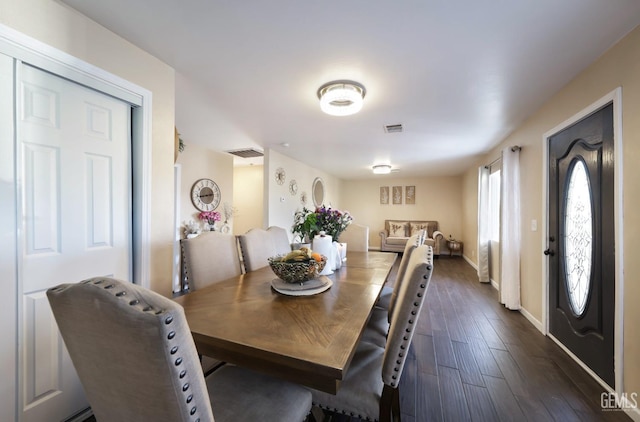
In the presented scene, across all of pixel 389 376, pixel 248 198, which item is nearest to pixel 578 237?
pixel 389 376

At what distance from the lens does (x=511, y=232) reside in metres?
3.06

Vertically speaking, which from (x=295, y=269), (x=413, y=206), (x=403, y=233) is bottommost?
(x=403, y=233)

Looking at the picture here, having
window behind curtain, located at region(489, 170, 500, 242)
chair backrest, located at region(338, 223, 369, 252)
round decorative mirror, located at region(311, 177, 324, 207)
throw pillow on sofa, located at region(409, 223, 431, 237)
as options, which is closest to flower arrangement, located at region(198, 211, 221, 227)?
chair backrest, located at region(338, 223, 369, 252)

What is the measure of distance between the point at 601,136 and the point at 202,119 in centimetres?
360

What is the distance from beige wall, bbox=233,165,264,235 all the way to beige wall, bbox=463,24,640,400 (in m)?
5.32

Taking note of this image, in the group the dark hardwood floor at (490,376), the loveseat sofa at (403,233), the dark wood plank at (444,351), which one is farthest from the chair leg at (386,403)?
the loveseat sofa at (403,233)

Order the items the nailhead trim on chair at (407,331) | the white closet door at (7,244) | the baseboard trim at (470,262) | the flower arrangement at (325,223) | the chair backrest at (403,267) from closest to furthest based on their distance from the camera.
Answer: the nailhead trim on chair at (407,331) < the white closet door at (7,244) < the chair backrest at (403,267) < the flower arrangement at (325,223) < the baseboard trim at (470,262)

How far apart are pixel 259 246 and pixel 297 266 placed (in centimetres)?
90

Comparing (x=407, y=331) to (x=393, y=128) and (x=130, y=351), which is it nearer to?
(x=130, y=351)

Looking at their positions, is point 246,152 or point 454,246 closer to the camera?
point 246,152

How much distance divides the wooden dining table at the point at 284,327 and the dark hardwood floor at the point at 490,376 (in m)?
0.71

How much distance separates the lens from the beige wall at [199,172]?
390cm

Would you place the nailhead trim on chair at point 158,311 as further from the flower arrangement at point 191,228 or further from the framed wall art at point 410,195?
the framed wall art at point 410,195

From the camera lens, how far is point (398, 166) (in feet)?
18.8
